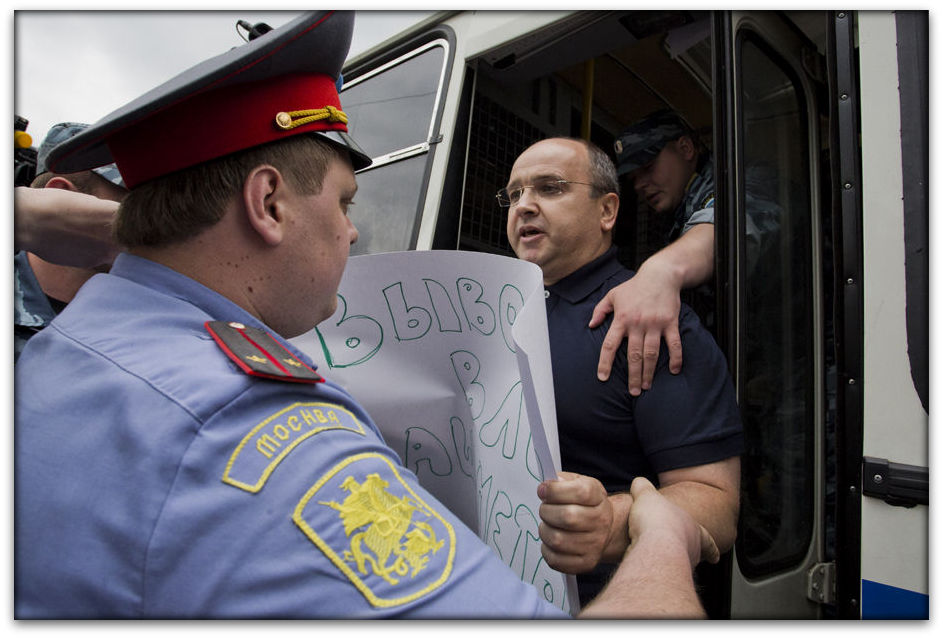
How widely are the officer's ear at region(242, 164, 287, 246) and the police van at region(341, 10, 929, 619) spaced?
1.14 meters

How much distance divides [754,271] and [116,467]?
1.64 metres

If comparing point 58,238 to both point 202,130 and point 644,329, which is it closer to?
point 202,130

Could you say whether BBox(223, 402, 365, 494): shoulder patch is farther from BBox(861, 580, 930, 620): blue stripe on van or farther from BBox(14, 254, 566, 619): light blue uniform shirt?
BBox(861, 580, 930, 620): blue stripe on van

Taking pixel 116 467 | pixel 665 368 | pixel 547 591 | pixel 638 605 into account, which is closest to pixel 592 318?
pixel 665 368

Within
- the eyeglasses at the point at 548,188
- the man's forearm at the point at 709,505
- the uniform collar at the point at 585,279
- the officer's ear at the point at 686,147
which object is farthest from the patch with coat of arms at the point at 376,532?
the officer's ear at the point at 686,147

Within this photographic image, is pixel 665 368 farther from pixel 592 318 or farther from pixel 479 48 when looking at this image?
pixel 479 48

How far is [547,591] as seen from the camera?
3.63 feet

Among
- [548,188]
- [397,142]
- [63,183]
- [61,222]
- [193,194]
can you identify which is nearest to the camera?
[193,194]

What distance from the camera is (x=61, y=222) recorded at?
126 centimetres

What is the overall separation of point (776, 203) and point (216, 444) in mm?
1784

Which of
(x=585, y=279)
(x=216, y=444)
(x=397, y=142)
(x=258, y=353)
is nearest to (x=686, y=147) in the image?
(x=585, y=279)

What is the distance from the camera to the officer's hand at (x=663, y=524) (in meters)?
0.97

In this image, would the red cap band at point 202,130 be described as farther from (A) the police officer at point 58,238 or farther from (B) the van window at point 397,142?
(B) the van window at point 397,142

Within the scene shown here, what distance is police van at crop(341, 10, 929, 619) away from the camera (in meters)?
1.14
